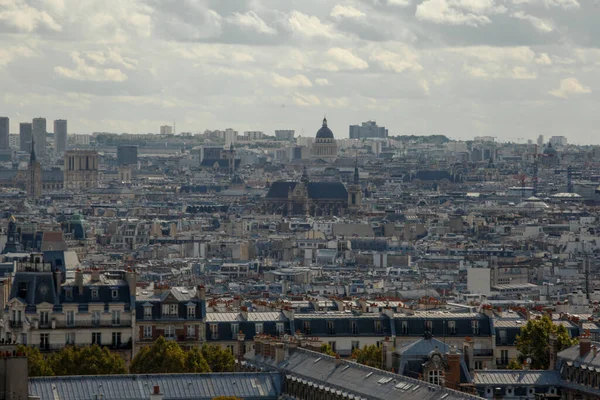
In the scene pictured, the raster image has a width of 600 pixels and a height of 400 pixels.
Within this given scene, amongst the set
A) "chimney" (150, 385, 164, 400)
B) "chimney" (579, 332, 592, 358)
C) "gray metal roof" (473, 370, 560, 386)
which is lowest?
"gray metal roof" (473, 370, 560, 386)

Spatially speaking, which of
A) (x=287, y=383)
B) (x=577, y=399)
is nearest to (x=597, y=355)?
(x=577, y=399)

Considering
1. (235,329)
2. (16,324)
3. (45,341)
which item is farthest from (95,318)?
(235,329)

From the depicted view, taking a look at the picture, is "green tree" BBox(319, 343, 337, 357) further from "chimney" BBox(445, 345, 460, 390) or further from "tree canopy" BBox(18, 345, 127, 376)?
"chimney" BBox(445, 345, 460, 390)

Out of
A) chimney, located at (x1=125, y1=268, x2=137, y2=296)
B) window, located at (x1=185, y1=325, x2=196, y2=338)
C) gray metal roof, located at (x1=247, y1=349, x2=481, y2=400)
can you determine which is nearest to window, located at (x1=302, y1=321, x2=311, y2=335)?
window, located at (x1=185, y1=325, x2=196, y2=338)

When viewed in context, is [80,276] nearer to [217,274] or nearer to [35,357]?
[35,357]

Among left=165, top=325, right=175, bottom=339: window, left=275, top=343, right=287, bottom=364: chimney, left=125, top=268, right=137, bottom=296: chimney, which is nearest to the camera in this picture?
left=275, top=343, right=287, bottom=364: chimney
